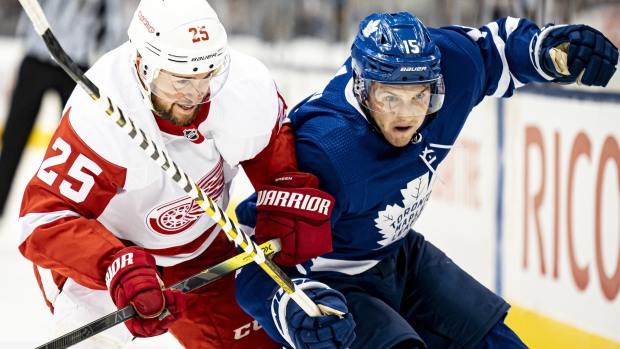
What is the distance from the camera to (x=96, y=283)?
232 cm

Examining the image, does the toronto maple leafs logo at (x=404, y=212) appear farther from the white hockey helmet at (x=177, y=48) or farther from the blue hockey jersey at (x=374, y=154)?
the white hockey helmet at (x=177, y=48)

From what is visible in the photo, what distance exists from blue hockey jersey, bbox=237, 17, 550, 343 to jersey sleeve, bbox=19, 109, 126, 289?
0.43 meters

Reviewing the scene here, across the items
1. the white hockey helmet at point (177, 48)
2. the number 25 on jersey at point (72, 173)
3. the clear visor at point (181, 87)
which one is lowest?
the number 25 on jersey at point (72, 173)

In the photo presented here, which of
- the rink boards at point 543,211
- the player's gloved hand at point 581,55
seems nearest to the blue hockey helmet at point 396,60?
the player's gloved hand at point 581,55

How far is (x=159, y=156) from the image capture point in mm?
2119

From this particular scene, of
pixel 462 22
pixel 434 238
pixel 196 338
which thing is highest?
pixel 462 22

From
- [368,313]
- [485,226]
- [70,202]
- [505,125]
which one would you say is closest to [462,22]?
[505,125]

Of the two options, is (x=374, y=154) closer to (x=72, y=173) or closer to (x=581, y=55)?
(x=581, y=55)

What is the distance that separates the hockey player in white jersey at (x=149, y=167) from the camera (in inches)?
86.3

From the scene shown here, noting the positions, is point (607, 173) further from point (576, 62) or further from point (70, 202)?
point (70, 202)

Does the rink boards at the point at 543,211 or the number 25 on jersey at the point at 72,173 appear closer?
the number 25 on jersey at the point at 72,173

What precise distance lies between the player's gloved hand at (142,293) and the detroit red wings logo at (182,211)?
304 millimetres

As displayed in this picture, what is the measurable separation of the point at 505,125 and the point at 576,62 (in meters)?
1.26

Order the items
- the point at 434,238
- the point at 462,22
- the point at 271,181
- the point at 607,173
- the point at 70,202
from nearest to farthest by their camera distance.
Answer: the point at 70,202, the point at 271,181, the point at 607,173, the point at 462,22, the point at 434,238
